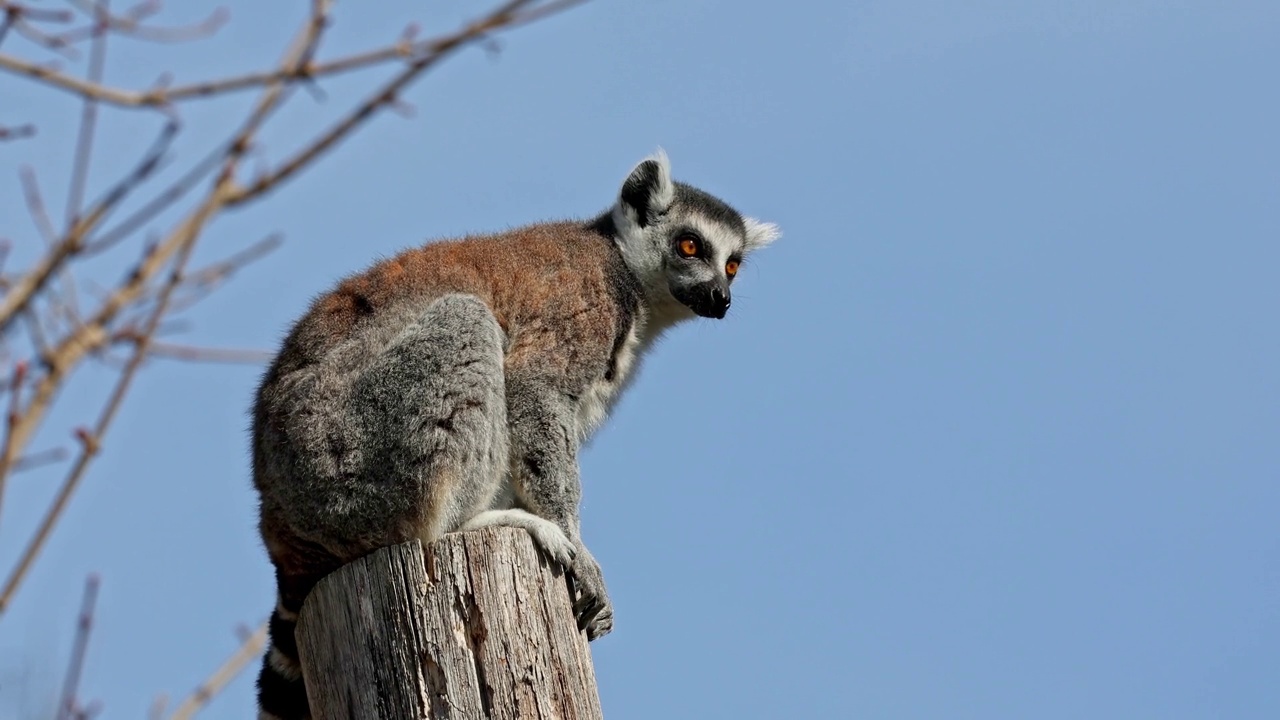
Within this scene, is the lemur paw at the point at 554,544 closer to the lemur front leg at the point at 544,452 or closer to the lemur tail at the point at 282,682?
the lemur front leg at the point at 544,452

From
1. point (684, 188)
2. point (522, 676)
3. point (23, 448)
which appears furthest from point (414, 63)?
point (684, 188)

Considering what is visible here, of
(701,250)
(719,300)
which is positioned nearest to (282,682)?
(719,300)

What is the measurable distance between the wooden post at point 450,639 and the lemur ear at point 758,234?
4.44 metres

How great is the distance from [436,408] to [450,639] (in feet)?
5.01

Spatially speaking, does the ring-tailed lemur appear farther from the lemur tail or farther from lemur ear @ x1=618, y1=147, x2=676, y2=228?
lemur ear @ x1=618, y1=147, x2=676, y2=228

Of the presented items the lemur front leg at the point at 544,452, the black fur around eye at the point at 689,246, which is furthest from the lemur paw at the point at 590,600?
the black fur around eye at the point at 689,246

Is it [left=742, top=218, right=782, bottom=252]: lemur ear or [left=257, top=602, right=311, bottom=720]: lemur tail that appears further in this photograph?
[left=742, top=218, right=782, bottom=252]: lemur ear

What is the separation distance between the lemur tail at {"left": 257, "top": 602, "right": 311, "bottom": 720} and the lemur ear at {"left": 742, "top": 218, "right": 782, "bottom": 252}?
447 cm

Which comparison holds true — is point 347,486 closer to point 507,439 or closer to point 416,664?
point 507,439

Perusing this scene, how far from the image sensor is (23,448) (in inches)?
72.2

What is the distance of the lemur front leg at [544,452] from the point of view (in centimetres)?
632

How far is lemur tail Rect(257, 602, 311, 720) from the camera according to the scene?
558 cm

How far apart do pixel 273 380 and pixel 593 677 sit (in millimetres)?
2286

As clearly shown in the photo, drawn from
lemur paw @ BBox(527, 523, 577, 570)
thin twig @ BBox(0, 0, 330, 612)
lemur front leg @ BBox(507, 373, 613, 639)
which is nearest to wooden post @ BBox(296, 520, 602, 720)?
lemur paw @ BBox(527, 523, 577, 570)
